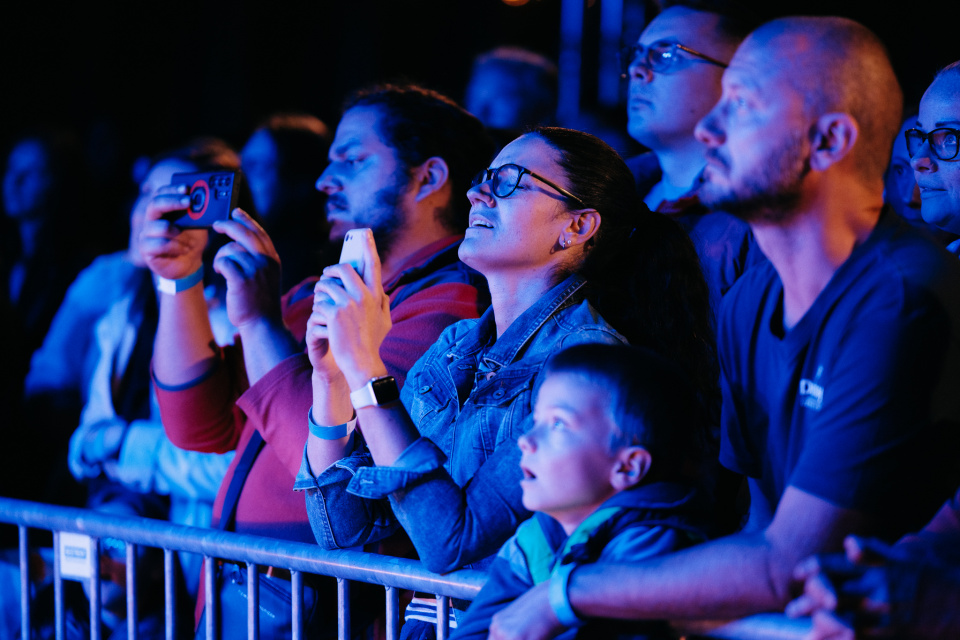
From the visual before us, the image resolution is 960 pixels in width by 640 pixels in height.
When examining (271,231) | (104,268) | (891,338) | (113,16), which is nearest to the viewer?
(891,338)

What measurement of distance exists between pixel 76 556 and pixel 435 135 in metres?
1.51

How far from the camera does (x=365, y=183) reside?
8.96 feet

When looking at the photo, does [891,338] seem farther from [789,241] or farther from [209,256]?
[209,256]

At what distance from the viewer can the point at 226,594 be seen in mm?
2238

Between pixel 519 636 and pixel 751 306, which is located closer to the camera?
pixel 519 636

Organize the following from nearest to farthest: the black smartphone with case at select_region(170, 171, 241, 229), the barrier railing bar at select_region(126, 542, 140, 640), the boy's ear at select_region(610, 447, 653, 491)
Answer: the boy's ear at select_region(610, 447, 653, 491), the barrier railing bar at select_region(126, 542, 140, 640), the black smartphone with case at select_region(170, 171, 241, 229)

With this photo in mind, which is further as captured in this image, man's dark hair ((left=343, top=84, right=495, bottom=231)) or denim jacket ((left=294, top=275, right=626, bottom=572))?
man's dark hair ((left=343, top=84, right=495, bottom=231))

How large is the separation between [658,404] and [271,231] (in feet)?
8.49

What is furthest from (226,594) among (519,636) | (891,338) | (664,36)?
(664,36)

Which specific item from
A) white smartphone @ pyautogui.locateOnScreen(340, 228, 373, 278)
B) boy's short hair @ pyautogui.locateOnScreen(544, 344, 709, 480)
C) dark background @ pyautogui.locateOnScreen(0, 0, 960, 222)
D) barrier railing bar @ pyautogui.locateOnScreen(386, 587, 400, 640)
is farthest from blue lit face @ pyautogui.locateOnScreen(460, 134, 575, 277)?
dark background @ pyautogui.locateOnScreen(0, 0, 960, 222)

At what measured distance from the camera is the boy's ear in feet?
4.55

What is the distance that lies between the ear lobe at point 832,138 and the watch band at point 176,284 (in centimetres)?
191

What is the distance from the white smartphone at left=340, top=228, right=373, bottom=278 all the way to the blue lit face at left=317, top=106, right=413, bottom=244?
75cm

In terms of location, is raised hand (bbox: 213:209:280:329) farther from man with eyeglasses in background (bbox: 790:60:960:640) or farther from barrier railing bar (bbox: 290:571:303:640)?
man with eyeglasses in background (bbox: 790:60:960:640)
